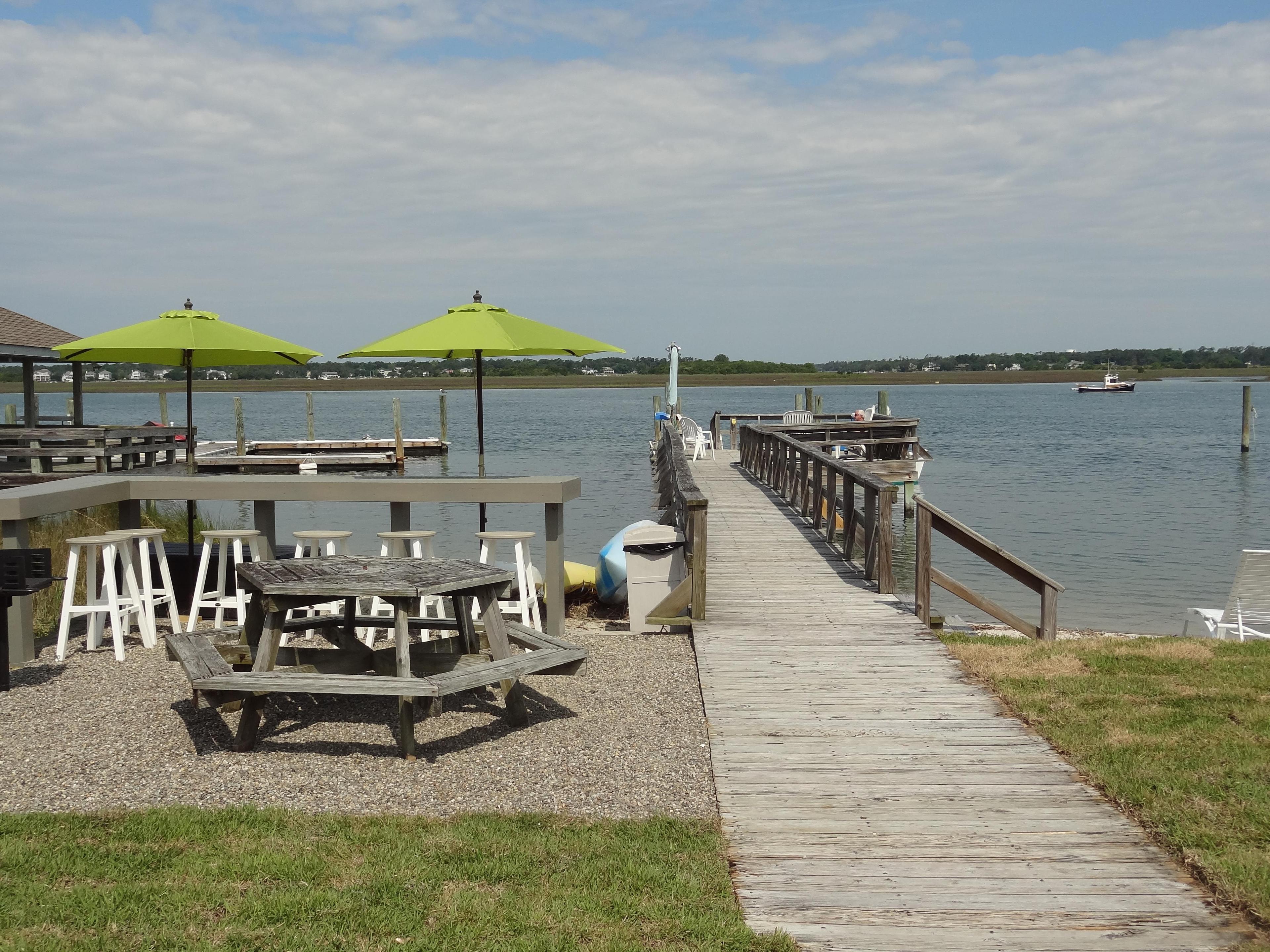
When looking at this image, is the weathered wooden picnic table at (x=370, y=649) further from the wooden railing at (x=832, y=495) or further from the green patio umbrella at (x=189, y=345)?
the wooden railing at (x=832, y=495)

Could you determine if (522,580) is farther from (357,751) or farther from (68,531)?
(68,531)

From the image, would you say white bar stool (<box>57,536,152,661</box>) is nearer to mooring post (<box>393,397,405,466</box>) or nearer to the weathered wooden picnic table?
the weathered wooden picnic table

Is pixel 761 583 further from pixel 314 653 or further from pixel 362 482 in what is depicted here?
pixel 314 653

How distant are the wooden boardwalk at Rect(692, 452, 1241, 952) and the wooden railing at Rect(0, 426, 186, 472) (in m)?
11.2

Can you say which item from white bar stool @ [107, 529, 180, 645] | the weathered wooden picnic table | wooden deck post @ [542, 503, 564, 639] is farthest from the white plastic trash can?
white bar stool @ [107, 529, 180, 645]

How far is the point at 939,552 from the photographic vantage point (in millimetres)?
17281

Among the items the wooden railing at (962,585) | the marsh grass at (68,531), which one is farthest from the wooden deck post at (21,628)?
the wooden railing at (962,585)

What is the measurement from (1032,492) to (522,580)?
23.7 metres

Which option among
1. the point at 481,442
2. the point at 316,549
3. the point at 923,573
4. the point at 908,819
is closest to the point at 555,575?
the point at 481,442

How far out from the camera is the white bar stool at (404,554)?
7996mm

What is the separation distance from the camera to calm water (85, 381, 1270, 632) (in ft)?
51.2

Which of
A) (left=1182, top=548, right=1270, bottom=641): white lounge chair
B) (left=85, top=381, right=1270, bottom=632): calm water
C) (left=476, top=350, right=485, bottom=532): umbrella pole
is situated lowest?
(left=85, top=381, right=1270, bottom=632): calm water

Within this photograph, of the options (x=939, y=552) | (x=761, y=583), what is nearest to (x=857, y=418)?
(x=939, y=552)

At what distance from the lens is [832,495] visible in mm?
11797
